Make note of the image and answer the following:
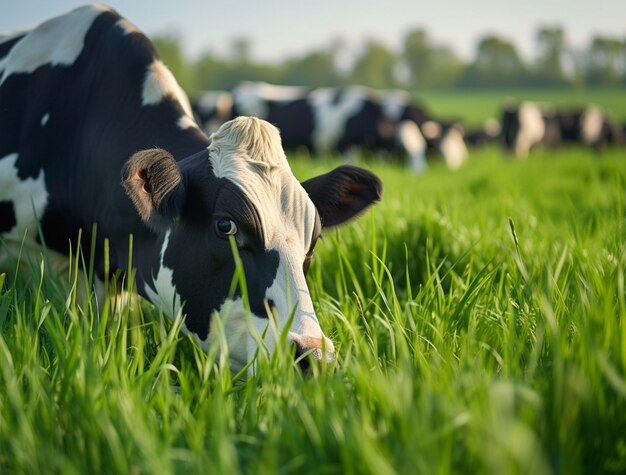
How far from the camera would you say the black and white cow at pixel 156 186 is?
8.16 feet

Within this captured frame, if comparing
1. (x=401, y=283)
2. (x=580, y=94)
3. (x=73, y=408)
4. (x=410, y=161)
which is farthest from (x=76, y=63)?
(x=580, y=94)

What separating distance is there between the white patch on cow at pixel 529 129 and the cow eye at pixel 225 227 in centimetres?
2301

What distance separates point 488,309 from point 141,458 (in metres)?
1.58

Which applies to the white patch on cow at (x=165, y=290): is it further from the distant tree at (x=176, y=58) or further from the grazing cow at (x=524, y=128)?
the distant tree at (x=176, y=58)

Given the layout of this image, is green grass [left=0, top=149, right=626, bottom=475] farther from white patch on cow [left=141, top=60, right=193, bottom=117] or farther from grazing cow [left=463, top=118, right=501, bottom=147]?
grazing cow [left=463, top=118, right=501, bottom=147]

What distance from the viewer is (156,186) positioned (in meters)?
2.60

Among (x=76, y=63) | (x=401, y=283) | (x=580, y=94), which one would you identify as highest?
(x=76, y=63)

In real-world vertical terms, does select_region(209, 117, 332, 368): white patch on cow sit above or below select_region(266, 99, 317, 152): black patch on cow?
above

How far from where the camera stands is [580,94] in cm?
6744

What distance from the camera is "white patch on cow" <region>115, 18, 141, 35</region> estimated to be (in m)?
3.89

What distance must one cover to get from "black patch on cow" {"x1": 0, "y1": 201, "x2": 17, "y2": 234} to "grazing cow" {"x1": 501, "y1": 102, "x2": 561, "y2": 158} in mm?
22334

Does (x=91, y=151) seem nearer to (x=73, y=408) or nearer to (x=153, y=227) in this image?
(x=153, y=227)

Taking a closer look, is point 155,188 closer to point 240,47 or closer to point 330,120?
point 330,120

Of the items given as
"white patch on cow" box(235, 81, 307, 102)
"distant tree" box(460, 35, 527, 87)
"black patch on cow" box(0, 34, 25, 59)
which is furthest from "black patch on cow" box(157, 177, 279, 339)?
"distant tree" box(460, 35, 527, 87)
